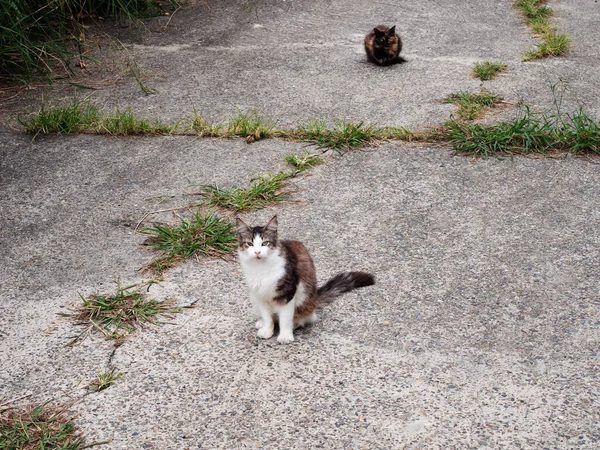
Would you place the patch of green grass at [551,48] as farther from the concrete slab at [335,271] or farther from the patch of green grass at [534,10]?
the patch of green grass at [534,10]

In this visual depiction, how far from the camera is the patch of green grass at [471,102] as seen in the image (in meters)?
5.56

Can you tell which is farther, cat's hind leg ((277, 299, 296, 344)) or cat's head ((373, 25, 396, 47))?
cat's head ((373, 25, 396, 47))

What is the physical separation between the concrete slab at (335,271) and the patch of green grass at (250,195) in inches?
4.8

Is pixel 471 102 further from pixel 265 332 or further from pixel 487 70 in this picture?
pixel 265 332

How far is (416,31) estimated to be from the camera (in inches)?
297

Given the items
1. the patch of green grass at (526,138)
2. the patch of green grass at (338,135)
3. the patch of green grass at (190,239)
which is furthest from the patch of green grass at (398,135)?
the patch of green grass at (190,239)

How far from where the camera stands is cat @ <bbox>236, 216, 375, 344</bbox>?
3.25 meters

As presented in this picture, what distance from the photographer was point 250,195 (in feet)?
15.1

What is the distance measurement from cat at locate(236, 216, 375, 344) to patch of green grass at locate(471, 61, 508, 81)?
340 cm

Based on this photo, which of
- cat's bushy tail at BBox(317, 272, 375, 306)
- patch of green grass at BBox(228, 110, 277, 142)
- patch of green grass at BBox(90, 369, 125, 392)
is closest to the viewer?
patch of green grass at BBox(90, 369, 125, 392)

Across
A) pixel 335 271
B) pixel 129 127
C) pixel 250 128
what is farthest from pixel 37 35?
pixel 335 271

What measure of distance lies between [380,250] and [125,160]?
203cm

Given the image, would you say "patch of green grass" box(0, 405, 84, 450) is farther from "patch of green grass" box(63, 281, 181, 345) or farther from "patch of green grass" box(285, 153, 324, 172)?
"patch of green grass" box(285, 153, 324, 172)

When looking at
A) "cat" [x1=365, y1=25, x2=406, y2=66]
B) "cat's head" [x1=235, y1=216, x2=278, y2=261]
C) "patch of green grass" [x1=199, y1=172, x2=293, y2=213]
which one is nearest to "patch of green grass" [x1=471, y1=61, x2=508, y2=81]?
"cat" [x1=365, y1=25, x2=406, y2=66]
